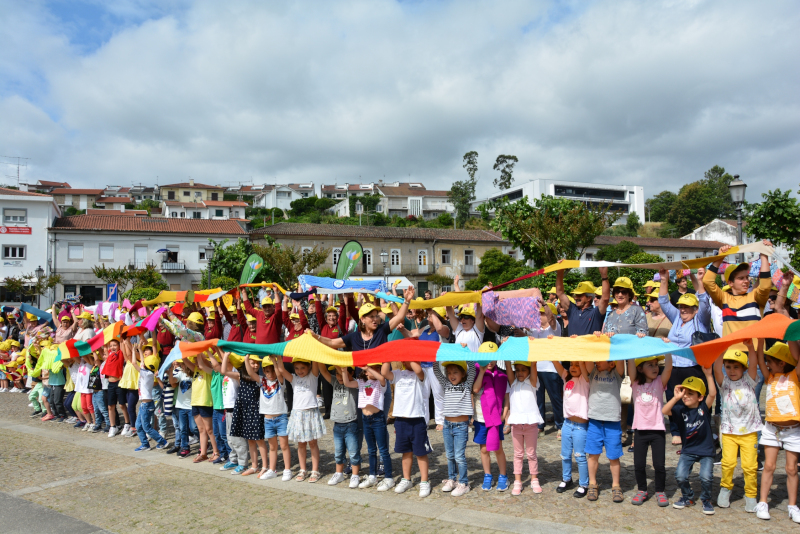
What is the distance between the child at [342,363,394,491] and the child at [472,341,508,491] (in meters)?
1.09

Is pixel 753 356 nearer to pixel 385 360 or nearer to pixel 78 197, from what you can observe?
pixel 385 360

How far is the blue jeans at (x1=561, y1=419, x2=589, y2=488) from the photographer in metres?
6.20

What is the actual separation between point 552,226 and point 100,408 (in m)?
26.2

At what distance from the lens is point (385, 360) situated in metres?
6.64

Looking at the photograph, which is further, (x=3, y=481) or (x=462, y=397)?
(x=3, y=481)

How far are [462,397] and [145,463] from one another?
4.98m

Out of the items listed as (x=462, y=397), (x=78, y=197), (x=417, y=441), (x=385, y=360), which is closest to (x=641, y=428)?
(x=462, y=397)

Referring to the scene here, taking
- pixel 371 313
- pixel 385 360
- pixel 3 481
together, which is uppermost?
pixel 371 313

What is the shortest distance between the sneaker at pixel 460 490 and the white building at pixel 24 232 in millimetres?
46092

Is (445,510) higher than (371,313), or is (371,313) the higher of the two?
(371,313)

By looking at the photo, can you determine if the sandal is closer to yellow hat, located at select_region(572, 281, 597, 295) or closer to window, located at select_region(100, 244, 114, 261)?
yellow hat, located at select_region(572, 281, 597, 295)

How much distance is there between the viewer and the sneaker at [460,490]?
6.42 meters

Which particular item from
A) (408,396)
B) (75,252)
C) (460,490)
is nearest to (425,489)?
(460,490)

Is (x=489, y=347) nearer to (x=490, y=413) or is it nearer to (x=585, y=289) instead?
(x=490, y=413)
